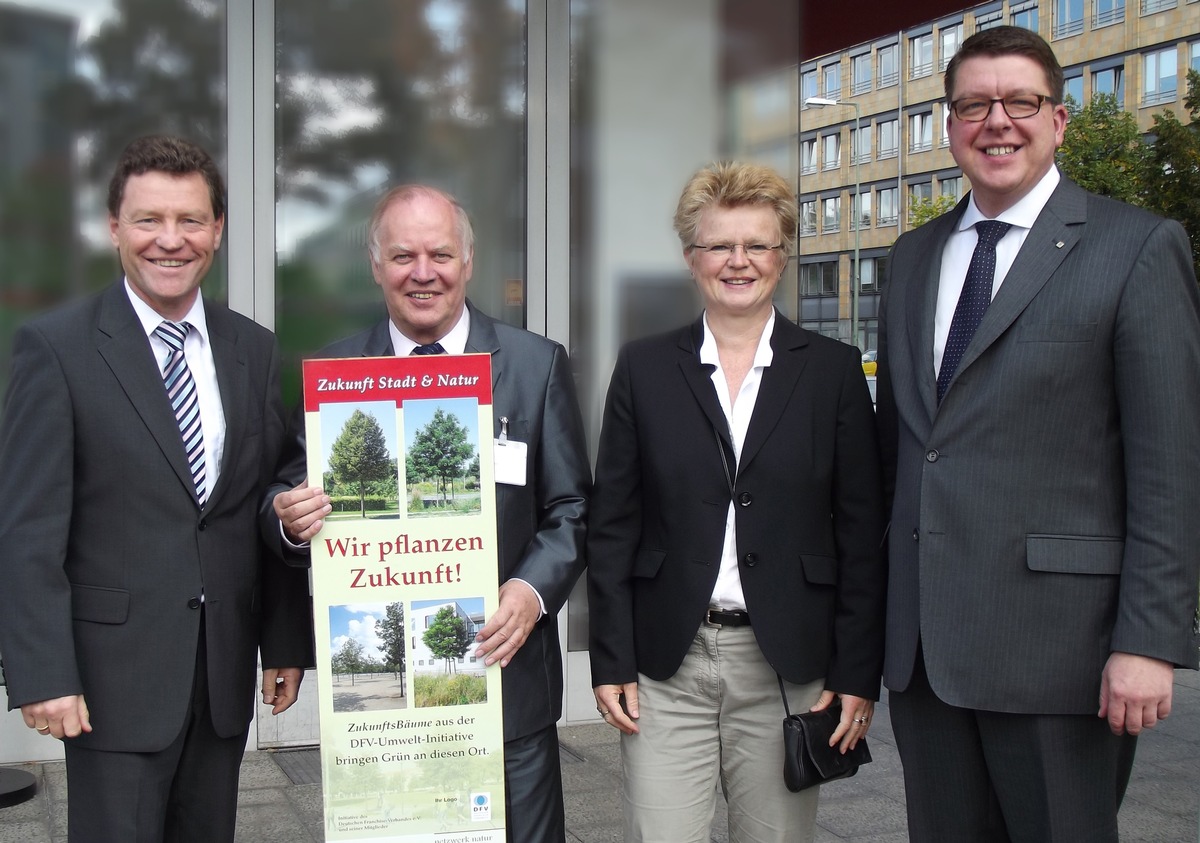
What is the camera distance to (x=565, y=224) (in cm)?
520

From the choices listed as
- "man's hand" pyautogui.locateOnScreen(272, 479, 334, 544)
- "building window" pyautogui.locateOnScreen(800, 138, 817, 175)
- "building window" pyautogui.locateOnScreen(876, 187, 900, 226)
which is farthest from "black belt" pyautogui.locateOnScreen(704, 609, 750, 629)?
"building window" pyautogui.locateOnScreen(800, 138, 817, 175)

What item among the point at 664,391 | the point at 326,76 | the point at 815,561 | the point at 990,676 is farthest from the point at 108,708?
the point at 326,76

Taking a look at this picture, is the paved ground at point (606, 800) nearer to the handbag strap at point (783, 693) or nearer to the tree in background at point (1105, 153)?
the handbag strap at point (783, 693)

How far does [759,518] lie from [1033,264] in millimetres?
786

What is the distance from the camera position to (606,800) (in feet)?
14.7

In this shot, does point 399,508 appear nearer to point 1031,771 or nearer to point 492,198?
point 1031,771

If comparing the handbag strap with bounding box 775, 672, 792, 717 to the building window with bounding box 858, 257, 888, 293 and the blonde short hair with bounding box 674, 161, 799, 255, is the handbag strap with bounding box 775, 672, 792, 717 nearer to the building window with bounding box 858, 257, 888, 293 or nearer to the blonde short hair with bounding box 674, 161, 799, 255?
the blonde short hair with bounding box 674, 161, 799, 255

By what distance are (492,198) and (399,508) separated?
3.08 metres

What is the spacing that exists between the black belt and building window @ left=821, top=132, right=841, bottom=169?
6272 centimetres

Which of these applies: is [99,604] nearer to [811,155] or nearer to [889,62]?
[811,155]

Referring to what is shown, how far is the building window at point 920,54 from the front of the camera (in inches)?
2509

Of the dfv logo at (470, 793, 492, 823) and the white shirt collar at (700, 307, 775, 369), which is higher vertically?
the white shirt collar at (700, 307, 775, 369)

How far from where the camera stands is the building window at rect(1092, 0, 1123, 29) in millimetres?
49875

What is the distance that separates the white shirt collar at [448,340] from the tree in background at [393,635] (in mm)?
590
